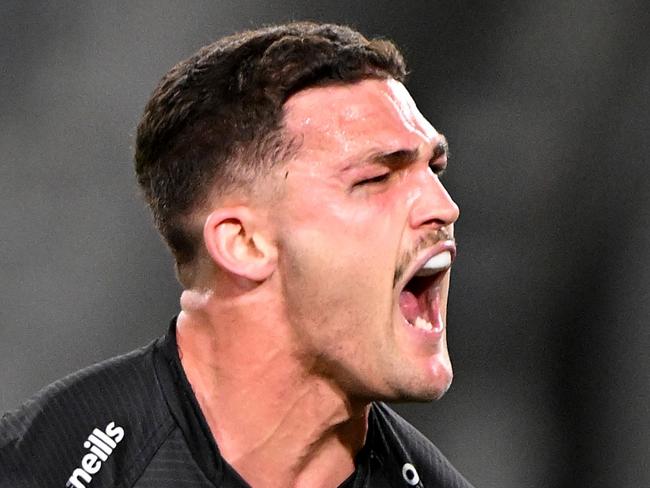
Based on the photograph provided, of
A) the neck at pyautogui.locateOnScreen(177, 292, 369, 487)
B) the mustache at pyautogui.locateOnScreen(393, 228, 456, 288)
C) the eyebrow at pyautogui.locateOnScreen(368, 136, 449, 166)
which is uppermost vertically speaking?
the eyebrow at pyautogui.locateOnScreen(368, 136, 449, 166)

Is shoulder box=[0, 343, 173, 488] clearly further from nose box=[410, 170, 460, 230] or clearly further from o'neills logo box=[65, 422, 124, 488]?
nose box=[410, 170, 460, 230]

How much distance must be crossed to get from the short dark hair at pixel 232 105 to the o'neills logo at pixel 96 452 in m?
0.26

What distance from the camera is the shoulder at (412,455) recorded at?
69.8 inches

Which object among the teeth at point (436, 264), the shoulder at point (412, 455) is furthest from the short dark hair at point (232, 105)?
the shoulder at point (412, 455)

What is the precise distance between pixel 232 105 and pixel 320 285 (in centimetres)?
25

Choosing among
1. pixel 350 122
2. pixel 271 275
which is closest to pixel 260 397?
pixel 271 275

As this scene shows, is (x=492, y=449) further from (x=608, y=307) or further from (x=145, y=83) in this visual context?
(x=145, y=83)

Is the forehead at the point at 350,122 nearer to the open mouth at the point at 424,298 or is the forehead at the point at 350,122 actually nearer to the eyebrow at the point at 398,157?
the eyebrow at the point at 398,157

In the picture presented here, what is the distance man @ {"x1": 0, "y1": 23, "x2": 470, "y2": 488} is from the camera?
1.59m

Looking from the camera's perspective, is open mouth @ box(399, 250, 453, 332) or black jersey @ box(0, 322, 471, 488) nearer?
black jersey @ box(0, 322, 471, 488)

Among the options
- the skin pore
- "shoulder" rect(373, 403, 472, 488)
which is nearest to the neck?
the skin pore

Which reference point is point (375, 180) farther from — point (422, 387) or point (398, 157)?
point (422, 387)

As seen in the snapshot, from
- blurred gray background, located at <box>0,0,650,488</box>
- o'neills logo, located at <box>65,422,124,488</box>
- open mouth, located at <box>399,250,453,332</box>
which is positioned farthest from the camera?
blurred gray background, located at <box>0,0,650,488</box>

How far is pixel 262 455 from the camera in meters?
1.67
